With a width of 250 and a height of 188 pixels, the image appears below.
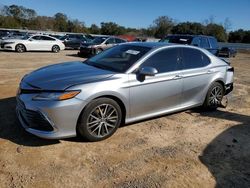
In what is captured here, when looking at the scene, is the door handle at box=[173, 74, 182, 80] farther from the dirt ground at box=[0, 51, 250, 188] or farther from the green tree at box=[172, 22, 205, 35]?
the green tree at box=[172, 22, 205, 35]

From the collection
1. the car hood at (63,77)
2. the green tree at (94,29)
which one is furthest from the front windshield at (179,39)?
the green tree at (94,29)

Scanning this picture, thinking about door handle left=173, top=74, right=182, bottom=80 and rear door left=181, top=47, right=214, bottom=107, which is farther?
rear door left=181, top=47, right=214, bottom=107

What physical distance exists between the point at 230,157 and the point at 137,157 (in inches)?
57.0

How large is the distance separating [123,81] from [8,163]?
7.04 ft

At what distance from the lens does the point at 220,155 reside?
4641 millimetres

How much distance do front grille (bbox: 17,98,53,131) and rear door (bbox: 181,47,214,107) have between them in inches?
112

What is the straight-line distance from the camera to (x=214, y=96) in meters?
6.83

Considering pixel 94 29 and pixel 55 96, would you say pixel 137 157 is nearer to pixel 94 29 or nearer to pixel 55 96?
pixel 55 96

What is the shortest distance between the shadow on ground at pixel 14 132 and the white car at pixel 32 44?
53.2 feet

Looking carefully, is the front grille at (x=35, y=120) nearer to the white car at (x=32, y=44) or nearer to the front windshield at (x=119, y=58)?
the front windshield at (x=119, y=58)

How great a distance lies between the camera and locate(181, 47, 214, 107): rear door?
6.04 metres

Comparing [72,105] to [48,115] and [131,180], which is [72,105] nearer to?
[48,115]

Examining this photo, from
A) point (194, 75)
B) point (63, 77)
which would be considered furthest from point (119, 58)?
point (194, 75)

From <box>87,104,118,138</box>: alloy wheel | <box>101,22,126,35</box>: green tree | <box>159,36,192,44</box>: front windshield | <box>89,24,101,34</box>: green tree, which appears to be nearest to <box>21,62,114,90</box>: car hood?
<box>87,104,118,138</box>: alloy wheel
